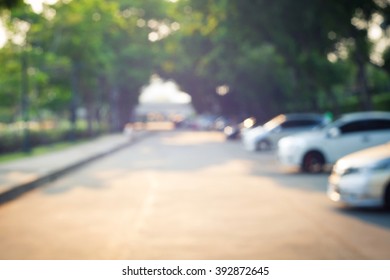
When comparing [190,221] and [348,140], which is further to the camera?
[348,140]

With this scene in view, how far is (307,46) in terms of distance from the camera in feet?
110

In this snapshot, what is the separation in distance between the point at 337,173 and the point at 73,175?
35.8 feet

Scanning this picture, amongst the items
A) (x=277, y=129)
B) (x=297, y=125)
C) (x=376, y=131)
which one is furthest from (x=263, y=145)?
(x=376, y=131)

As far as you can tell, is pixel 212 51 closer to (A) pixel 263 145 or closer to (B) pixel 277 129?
(A) pixel 263 145

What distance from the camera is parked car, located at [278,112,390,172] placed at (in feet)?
67.5

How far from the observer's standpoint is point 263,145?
35.3 meters

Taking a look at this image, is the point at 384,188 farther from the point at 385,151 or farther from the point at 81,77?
the point at 81,77

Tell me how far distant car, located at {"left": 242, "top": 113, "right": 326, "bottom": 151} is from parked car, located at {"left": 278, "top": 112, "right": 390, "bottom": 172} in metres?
10.8

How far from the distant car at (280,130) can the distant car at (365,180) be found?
63.2 feet

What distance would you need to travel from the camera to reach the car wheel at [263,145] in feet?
116

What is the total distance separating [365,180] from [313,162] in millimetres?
9115

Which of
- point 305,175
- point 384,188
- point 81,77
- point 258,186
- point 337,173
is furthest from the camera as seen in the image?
point 81,77

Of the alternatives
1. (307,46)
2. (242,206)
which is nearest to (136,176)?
(242,206)

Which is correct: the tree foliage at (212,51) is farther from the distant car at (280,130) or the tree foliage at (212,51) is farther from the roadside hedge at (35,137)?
the distant car at (280,130)
